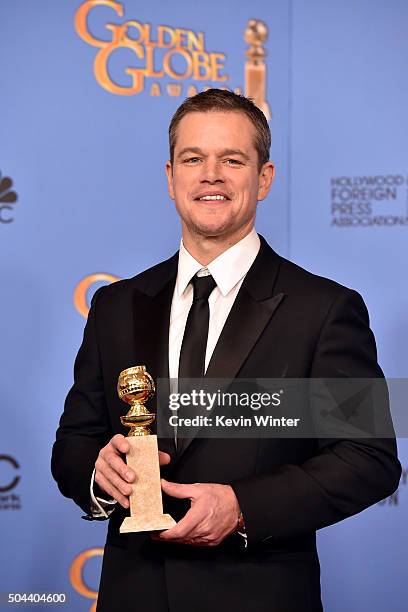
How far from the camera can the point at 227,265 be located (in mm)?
1937

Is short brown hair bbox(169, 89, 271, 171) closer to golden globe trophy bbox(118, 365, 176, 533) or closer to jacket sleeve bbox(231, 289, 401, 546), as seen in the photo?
jacket sleeve bbox(231, 289, 401, 546)

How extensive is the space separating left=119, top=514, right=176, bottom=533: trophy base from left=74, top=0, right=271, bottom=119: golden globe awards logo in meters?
1.70

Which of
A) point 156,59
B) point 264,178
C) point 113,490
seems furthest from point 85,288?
point 113,490

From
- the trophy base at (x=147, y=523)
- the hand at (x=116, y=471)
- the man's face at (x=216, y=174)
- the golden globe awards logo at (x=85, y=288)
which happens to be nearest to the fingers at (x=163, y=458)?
the hand at (x=116, y=471)

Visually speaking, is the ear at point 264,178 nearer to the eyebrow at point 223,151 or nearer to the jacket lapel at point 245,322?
the eyebrow at point 223,151

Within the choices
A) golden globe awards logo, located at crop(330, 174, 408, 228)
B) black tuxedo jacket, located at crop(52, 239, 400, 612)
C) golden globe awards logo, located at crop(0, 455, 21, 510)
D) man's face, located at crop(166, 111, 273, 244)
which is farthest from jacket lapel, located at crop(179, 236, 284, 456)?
golden globe awards logo, located at crop(0, 455, 21, 510)

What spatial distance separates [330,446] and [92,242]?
1392 millimetres

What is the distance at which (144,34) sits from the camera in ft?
9.68

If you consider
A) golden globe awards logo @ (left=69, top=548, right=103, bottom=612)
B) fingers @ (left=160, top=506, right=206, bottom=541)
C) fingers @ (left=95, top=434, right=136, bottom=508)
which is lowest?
golden globe awards logo @ (left=69, top=548, right=103, bottom=612)

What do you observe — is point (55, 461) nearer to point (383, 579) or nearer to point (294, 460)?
point (294, 460)

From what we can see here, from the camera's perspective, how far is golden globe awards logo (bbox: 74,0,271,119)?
9.64 feet

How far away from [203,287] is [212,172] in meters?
0.24

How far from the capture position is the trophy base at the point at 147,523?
5.20 ft

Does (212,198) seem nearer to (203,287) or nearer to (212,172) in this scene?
(212,172)
